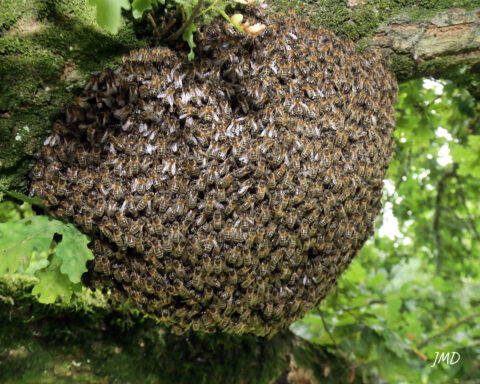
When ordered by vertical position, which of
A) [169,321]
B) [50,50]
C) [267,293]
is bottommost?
[169,321]

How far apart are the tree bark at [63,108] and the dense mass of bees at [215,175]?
174mm

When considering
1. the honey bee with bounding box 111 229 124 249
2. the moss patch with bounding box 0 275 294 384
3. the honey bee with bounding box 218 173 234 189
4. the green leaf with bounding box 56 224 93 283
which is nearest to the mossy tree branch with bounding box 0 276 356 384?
the moss patch with bounding box 0 275 294 384

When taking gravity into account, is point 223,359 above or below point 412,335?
below

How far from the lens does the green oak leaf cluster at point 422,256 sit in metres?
4.28

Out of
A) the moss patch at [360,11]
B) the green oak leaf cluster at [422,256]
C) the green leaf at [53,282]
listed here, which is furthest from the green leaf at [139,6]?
the green oak leaf cluster at [422,256]

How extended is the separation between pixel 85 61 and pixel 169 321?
1.78 meters

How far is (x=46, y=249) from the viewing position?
7.34 feet

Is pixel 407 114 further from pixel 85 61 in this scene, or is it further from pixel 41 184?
pixel 41 184

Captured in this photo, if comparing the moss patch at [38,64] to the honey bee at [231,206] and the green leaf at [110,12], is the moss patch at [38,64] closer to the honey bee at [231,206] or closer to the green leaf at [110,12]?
the green leaf at [110,12]

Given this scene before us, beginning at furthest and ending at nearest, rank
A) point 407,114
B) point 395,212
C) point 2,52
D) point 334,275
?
point 395,212, point 407,114, point 334,275, point 2,52

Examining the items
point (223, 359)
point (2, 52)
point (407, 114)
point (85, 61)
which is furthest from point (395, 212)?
point (2, 52)

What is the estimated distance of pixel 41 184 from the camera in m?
2.52

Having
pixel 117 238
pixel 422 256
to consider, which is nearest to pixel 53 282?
pixel 117 238

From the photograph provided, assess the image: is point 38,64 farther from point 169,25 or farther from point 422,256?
point 422,256
